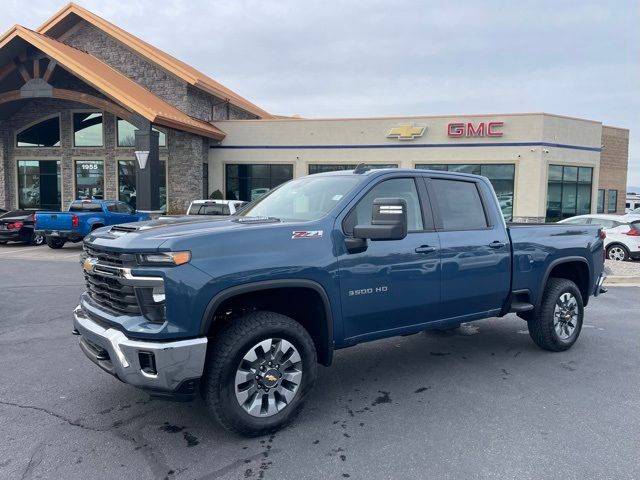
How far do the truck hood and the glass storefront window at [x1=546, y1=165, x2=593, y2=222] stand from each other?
21950mm

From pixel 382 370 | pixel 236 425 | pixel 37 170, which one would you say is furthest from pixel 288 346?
pixel 37 170

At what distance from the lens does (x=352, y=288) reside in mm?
3971

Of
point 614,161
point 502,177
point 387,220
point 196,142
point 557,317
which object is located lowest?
Answer: point 557,317

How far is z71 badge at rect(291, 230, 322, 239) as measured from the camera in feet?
12.3

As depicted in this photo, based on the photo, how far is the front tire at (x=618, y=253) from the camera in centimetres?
1408

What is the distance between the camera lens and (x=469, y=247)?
15.7ft

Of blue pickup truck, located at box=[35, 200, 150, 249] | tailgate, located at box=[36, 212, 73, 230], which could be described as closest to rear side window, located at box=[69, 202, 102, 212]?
blue pickup truck, located at box=[35, 200, 150, 249]

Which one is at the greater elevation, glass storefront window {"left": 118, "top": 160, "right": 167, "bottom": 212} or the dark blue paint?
glass storefront window {"left": 118, "top": 160, "right": 167, "bottom": 212}

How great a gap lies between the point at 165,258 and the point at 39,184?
25.9 meters

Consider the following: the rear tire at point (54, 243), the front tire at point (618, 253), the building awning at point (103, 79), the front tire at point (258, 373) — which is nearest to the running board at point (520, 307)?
the front tire at point (258, 373)

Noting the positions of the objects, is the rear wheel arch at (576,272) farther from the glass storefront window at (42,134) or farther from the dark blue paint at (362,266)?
the glass storefront window at (42,134)

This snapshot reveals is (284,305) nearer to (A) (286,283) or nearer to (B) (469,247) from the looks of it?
(A) (286,283)

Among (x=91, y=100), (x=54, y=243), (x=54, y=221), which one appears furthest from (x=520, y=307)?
(x=91, y=100)

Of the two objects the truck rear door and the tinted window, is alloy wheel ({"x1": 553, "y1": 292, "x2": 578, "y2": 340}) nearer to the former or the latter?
the truck rear door
